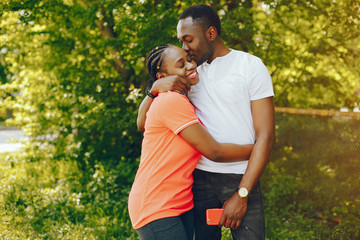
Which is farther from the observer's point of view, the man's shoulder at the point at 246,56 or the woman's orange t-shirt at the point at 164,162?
the man's shoulder at the point at 246,56

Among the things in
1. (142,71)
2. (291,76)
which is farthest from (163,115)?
(142,71)

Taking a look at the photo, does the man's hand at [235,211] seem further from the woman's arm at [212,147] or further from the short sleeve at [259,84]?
the short sleeve at [259,84]

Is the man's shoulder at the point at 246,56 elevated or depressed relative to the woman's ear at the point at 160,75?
elevated

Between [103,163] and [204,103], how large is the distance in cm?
443

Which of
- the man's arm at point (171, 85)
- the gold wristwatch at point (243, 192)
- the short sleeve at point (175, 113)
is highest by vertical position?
the man's arm at point (171, 85)

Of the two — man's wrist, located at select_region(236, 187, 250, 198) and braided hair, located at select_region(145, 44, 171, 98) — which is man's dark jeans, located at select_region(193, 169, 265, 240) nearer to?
man's wrist, located at select_region(236, 187, 250, 198)

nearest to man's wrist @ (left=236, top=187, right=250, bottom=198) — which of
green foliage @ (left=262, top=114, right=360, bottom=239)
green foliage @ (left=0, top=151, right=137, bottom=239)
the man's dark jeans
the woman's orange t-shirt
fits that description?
the man's dark jeans

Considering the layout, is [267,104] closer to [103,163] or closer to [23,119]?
[103,163]

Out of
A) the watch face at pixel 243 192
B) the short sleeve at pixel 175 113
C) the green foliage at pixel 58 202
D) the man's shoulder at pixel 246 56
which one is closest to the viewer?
the short sleeve at pixel 175 113

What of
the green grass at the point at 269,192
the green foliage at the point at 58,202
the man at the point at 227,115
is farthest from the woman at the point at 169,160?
the green foliage at the point at 58,202

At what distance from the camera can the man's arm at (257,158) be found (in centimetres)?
207

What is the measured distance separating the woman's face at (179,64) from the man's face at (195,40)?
104 millimetres

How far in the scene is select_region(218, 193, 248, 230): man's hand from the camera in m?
2.09

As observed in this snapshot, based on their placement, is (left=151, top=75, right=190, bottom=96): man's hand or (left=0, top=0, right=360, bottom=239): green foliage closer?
(left=151, top=75, right=190, bottom=96): man's hand
